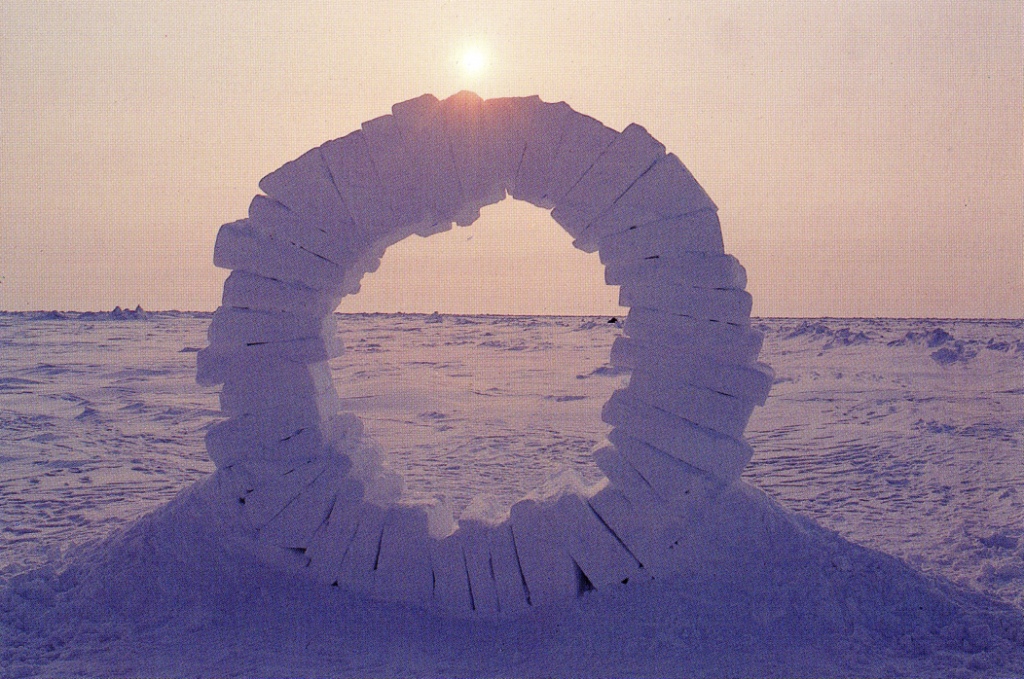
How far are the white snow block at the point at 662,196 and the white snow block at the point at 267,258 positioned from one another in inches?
71.7

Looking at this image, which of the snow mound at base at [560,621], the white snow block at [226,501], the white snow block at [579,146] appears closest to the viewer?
the snow mound at base at [560,621]

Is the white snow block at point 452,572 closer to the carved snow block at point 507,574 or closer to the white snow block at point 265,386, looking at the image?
the carved snow block at point 507,574

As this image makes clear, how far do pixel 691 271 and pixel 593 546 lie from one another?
5.60ft

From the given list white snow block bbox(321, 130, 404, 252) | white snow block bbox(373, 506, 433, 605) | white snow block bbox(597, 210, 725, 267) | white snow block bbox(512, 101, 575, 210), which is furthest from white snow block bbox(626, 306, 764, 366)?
white snow block bbox(373, 506, 433, 605)

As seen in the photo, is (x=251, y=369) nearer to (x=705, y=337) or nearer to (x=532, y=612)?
(x=532, y=612)

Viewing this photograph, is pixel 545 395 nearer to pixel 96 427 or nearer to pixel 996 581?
pixel 96 427

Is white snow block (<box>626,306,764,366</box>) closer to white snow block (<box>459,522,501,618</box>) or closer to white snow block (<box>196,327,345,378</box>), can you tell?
white snow block (<box>459,522,501,618</box>)

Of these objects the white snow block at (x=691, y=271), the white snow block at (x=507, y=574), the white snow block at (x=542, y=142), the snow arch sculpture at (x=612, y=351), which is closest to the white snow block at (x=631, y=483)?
the snow arch sculpture at (x=612, y=351)

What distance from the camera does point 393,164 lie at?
4945mm

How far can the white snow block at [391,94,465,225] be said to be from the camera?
4922mm

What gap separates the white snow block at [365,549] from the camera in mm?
4992

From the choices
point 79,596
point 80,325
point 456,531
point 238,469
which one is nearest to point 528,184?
point 456,531

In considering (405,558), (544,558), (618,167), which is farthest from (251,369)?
(618,167)

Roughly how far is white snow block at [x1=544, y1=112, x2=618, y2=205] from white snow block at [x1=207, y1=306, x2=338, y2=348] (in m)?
1.81
